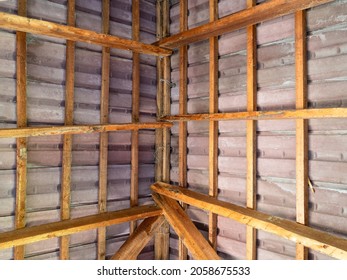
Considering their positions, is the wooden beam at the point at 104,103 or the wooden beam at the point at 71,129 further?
the wooden beam at the point at 104,103

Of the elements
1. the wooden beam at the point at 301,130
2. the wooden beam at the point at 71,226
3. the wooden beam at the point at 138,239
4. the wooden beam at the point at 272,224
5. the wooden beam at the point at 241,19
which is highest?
the wooden beam at the point at 241,19

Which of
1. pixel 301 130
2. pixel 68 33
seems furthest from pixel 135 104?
pixel 301 130

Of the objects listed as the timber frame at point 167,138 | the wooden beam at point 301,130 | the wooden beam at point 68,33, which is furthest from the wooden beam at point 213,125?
the wooden beam at point 301,130

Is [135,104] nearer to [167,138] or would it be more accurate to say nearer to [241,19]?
[167,138]

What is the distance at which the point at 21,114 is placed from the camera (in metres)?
3.47

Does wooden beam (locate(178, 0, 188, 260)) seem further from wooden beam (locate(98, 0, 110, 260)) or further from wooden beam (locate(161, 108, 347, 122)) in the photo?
wooden beam (locate(98, 0, 110, 260))

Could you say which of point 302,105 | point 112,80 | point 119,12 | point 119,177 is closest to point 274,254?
point 302,105

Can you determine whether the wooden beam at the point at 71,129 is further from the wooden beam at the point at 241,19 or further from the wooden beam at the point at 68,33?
the wooden beam at the point at 241,19

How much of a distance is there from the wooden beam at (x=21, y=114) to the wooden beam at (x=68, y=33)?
0.25 m

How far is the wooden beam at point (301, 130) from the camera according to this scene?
3016 millimetres

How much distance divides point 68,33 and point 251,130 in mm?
2408

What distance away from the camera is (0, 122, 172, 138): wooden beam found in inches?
128

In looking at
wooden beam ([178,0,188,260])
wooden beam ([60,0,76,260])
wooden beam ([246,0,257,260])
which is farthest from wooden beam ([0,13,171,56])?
wooden beam ([246,0,257,260])

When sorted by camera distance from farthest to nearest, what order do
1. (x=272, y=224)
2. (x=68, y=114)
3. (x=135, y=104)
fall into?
(x=135, y=104) < (x=68, y=114) < (x=272, y=224)
